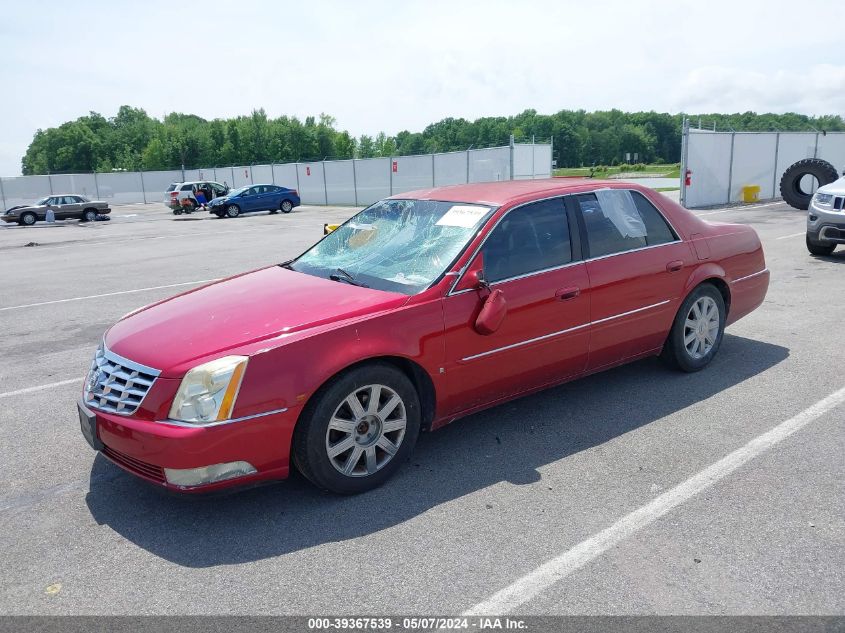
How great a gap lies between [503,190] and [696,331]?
1.99 metres

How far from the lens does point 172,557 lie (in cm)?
319

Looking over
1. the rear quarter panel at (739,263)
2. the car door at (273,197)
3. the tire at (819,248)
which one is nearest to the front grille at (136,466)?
the rear quarter panel at (739,263)

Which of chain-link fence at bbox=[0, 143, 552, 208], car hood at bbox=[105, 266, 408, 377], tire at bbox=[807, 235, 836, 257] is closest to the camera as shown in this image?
car hood at bbox=[105, 266, 408, 377]

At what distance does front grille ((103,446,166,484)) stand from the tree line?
282ft

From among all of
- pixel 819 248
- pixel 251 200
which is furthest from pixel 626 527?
pixel 251 200

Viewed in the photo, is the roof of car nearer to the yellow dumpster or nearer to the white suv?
the yellow dumpster

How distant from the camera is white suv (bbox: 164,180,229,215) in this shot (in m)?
33.6

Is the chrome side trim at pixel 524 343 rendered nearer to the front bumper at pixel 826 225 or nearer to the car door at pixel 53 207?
the front bumper at pixel 826 225

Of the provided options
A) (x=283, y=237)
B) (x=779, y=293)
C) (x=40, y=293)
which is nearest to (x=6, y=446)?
(x=40, y=293)

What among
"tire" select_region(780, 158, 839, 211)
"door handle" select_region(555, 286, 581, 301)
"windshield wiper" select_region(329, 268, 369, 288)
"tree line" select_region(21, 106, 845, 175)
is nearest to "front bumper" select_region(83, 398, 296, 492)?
"windshield wiper" select_region(329, 268, 369, 288)

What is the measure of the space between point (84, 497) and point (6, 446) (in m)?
1.13

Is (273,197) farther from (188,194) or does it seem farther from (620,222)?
(620,222)

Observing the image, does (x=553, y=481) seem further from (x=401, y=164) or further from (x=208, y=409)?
(x=401, y=164)

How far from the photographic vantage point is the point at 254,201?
30953 mm
